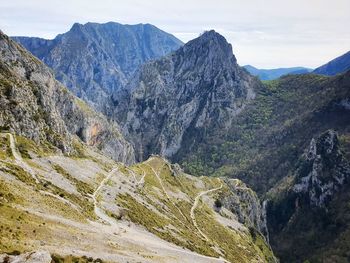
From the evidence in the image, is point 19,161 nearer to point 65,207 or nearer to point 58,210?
point 65,207

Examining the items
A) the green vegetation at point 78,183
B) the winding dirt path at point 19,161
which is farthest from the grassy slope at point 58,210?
the winding dirt path at point 19,161

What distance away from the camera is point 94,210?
4924 inches

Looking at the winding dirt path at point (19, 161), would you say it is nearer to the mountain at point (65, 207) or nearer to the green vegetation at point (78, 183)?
the mountain at point (65, 207)

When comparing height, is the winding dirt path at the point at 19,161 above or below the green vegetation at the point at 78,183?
above

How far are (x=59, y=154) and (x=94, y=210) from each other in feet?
162

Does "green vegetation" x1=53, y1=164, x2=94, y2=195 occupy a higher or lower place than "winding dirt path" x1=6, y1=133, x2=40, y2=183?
lower

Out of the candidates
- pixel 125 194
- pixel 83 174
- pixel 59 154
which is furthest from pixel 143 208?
pixel 59 154

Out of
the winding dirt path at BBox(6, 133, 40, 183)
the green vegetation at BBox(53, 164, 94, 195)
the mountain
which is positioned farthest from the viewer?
the green vegetation at BBox(53, 164, 94, 195)

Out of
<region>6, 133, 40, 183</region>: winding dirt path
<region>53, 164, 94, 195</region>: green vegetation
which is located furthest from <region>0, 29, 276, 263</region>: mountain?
<region>53, 164, 94, 195</region>: green vegetation

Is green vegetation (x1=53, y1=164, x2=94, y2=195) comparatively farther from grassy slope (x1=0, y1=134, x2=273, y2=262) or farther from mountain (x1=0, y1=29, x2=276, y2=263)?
mountain (x1=0, y1=29, x2=276, y2=263)

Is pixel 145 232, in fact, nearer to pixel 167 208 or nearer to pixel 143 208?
pixel 143 208

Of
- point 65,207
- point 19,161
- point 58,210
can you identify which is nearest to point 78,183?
point 19,161

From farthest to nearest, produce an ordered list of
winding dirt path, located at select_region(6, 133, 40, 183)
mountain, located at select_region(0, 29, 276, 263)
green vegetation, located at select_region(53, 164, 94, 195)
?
green vegetation, located at select_region(53, 164, 94, 195) → winding dirt path, located at select_region(6, 133, 40, 183) → mountain, located at select_region(0, 29, 276, 263)

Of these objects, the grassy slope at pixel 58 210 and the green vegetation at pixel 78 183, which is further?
the green vegetation at pixel 78 183
